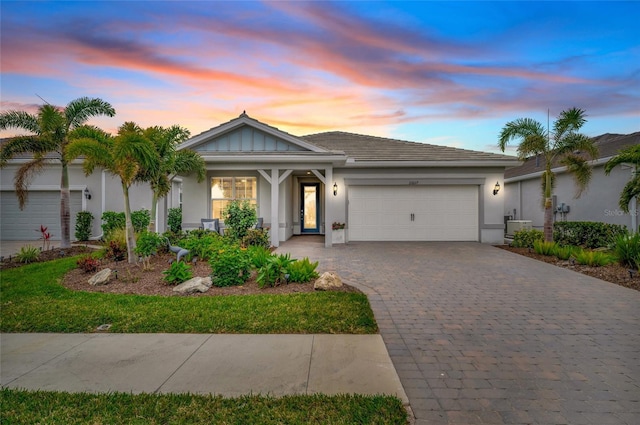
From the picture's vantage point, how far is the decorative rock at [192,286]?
19.1 ft

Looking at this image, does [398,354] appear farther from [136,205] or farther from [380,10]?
[136,205]

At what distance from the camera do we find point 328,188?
1234 centimetres

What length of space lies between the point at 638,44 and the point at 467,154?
19.4ft

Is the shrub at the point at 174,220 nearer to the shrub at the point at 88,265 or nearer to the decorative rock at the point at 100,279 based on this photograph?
the shrub at the point at 88,265

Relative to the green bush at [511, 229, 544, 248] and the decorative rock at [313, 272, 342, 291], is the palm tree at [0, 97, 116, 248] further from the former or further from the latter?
the green bush at [511, 229, 544, 248]

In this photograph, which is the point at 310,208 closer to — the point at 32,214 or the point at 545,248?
the point at 545,248

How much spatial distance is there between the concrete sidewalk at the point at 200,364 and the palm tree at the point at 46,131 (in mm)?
8606

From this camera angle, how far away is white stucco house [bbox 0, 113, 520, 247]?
12.1 meters

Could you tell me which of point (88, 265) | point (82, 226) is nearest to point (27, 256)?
point (88, 265)

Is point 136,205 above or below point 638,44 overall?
below

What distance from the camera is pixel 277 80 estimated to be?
11531 mm

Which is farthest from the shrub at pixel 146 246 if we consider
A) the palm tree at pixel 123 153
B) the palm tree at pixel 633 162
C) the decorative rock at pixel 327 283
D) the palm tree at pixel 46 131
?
the palm tree at pixel 633 162

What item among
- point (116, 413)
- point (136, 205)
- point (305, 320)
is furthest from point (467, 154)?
point (136, 205)

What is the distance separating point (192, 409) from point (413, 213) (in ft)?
40.9
